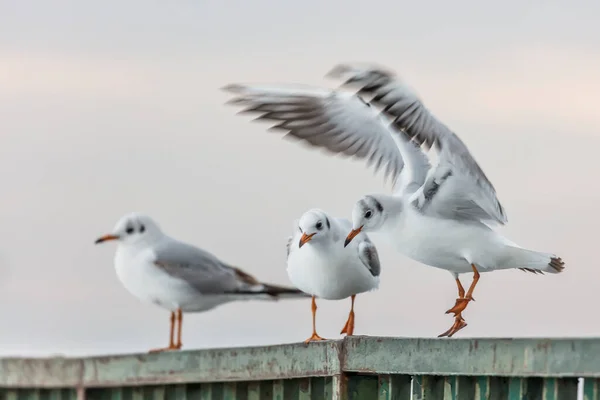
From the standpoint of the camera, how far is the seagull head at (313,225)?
31.1 feet

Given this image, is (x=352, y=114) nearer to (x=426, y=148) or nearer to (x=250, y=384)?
(x=426, y=148)

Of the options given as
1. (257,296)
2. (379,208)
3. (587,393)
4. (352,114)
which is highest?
(352,114)

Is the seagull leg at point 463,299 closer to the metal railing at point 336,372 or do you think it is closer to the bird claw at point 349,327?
the bird claw at point 349,327

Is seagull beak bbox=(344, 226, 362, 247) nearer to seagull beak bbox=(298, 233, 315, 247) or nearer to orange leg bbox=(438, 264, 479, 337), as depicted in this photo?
seagull beak bbox=(298, 233, 315, 247)

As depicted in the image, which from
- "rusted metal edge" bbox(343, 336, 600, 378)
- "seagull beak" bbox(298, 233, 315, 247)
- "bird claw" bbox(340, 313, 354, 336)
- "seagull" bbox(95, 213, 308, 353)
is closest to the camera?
"rusted metal edge" bbox(343, 336, 600, 378)

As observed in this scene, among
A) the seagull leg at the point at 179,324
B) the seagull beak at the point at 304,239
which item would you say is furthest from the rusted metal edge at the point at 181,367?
the seagull beak at the point at 304,239

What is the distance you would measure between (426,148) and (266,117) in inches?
77.8

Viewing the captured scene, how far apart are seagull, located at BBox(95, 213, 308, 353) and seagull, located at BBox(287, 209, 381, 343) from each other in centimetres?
38

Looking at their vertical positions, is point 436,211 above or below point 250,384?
above

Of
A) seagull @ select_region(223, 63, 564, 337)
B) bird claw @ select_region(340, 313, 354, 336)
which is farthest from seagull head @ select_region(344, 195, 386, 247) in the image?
bird claw @ select_region(340, 313, 354, 336)

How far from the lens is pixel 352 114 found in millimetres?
11594

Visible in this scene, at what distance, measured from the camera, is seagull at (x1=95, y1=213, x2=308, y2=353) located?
9.17 meters

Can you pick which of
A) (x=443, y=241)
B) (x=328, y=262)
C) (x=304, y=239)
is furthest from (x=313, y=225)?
(x=443, y=241)

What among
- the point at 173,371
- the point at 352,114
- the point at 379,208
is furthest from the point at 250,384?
the point at 352,114
